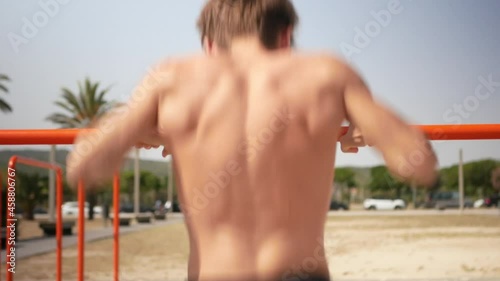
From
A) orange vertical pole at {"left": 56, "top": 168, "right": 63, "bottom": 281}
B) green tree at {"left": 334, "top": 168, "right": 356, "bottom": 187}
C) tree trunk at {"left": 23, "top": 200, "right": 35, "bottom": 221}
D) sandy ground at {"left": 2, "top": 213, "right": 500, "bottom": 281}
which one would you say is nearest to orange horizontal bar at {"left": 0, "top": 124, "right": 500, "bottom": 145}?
orange vertical pole at {"left": 56, "top": 168, "right": 63, "bottom": 281}

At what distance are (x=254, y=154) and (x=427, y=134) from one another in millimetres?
1731

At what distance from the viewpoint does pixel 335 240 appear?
25.5 meters

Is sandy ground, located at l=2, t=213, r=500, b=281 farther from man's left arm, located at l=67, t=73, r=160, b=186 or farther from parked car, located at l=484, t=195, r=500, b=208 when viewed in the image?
parked car, located at l=484, t=195, r=500, b=208

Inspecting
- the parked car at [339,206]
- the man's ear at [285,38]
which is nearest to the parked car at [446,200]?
the parked car at [339,206]

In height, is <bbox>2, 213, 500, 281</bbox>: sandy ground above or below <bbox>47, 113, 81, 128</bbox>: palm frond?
below

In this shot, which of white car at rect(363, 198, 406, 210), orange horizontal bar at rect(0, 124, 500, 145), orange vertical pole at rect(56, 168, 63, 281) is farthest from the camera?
white car at rect(363, 198, 406, 210)

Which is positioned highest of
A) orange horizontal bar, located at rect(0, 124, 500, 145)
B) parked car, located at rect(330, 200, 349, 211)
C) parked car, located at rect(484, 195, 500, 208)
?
orange horizontal bar, located at rect(0, 124, 500, 145)

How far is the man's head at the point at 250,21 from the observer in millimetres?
1320

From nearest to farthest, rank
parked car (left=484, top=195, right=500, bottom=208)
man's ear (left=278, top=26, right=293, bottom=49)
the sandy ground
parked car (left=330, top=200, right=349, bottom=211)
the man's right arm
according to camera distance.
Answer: the man's right arm < man's ear (left=278, top=26, right=293, bottom=49) < the sandy ground < parked car (left=484, top=195, right=500, bottom=208) < parked car (left=330, top=200, right=349, bottom=211)

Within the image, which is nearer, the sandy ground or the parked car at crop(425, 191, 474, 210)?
the sandy ground

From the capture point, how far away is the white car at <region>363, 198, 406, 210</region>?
75.9 meters

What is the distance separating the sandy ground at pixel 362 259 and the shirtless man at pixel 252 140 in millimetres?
9981

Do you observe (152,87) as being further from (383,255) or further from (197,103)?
(383,255)

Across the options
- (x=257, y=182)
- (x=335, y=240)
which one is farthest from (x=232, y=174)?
(x=335, y=240)
